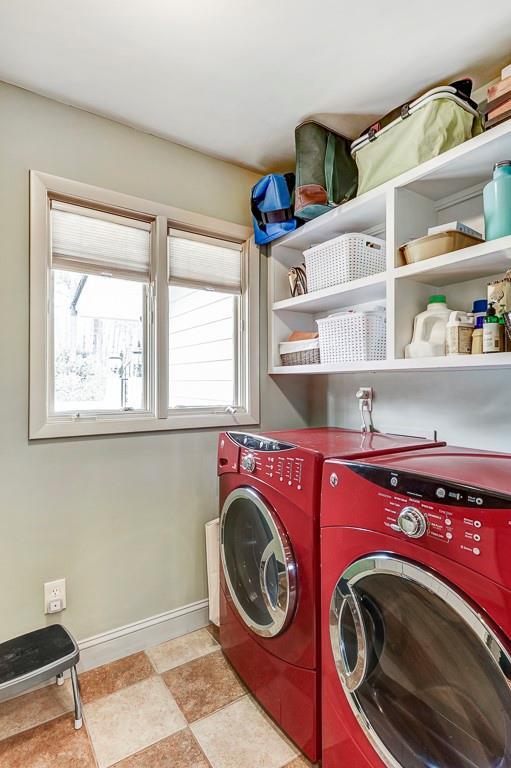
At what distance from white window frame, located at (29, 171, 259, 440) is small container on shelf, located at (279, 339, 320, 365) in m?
0.16

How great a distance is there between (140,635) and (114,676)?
19cm

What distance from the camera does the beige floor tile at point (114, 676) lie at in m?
1.65

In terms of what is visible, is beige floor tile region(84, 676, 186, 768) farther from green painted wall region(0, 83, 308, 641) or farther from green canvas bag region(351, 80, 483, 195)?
green canvas bag region(351, 80, 483, 195)

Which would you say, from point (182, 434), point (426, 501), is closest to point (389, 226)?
point (426, 501)

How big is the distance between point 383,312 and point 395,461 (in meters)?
→ 0.79

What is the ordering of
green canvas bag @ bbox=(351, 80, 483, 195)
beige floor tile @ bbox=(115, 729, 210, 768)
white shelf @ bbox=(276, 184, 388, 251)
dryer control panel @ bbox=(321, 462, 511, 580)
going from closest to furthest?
dryer control panel @ bbox=(321, 462, 511, 580) → beige floor tile @ bbox=(115, 729, 210, 768) → green canvas bag @ bbox=(351, 80, 483, 195) → white shelf @ bbox=(276, 184, 388, 251)

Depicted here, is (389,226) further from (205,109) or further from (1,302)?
(1,302)

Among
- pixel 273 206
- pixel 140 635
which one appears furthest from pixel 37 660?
pixel 273 206

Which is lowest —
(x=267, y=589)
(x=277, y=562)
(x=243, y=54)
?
(x=267, y=589)

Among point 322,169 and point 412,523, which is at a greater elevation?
point 322,169

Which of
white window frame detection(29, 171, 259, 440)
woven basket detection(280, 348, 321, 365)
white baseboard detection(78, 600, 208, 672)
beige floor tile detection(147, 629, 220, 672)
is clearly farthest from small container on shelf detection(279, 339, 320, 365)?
beige floor tile detection(147, 629, 220, 672)

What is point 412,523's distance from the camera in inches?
37.1

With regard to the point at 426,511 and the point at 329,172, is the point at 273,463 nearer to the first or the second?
the point at 426,511

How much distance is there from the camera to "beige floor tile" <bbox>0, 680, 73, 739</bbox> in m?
1.48
